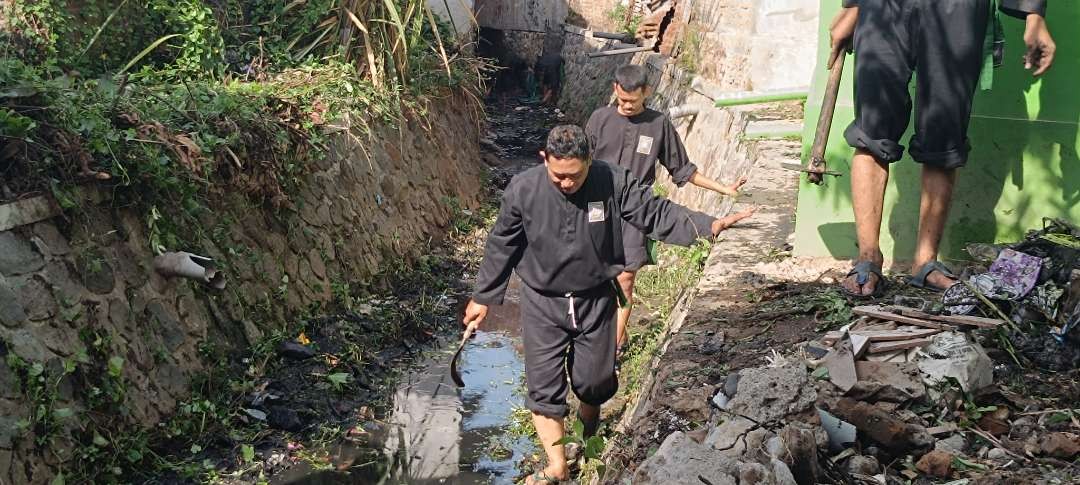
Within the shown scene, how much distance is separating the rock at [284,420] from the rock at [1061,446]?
4346 mm

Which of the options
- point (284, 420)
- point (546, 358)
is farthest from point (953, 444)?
point (284, 420)

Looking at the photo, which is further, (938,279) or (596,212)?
(596,212)

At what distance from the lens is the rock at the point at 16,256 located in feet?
16.7

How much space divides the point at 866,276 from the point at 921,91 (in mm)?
892

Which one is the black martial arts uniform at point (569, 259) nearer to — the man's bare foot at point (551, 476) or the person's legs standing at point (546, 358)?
the person's legs standing at point (546, 358)

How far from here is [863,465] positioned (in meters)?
3.29

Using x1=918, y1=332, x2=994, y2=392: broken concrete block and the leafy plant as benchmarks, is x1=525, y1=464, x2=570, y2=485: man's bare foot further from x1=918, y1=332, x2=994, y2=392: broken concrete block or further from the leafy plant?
x1=918, y1=332, x2=994, y2=392: broken concrete block

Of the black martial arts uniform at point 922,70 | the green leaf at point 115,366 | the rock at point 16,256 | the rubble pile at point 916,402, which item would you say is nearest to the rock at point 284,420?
the green leaf at point 115,366

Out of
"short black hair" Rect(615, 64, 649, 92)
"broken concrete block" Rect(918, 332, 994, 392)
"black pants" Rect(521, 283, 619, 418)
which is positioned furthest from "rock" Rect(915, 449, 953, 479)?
"short black hair" Rect(615, 64, 649, 92)

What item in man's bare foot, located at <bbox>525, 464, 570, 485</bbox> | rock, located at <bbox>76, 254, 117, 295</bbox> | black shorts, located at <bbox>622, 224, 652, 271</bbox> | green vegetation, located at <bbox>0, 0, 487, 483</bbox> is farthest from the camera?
black shorts, located at <bbox>622, 224, 652, 271</bbox>

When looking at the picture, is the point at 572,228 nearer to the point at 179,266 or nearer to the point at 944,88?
the point at 944,88

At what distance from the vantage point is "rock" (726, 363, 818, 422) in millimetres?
3469

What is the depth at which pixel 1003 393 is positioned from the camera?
368cm

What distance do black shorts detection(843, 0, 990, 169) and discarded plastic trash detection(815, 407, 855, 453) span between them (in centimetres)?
171
